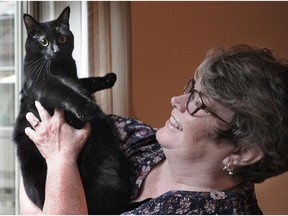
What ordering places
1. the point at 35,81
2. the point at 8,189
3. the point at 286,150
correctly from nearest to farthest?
the point at 286,150 < the point at 35,81 < the point at 8,189

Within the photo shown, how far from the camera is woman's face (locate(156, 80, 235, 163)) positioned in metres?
0.95

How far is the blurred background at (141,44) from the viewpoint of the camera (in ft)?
4.50

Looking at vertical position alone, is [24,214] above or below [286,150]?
below

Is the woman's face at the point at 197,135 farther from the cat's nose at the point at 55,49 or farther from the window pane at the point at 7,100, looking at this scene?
the window pane at the point at 7,100

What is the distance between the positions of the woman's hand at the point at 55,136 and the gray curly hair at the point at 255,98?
13.0 inches

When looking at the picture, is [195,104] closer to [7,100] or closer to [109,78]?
[109,78]

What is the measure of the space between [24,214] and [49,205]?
18cm

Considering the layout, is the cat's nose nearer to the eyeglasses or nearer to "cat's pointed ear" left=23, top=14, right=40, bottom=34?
"cat's pointed ear" left=23, top=14, right=40, bottom=34

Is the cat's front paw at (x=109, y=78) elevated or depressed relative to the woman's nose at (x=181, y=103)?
elevated

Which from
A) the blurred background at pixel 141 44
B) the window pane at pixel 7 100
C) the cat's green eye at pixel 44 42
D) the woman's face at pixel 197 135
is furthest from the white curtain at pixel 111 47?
the woman's face at pixel 197 135

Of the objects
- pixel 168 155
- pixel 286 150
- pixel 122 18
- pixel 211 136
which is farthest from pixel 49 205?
pixel 122 18

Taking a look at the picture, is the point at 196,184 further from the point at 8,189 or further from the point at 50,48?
the point at 8,189

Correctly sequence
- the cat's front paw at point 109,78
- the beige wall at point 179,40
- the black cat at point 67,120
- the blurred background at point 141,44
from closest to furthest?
the black cat at point 67,120 < the cat's front paw at point 109,78 < the blurred background at point 141,44 < the beige wall at point 179,40

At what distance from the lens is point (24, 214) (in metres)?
1.08
